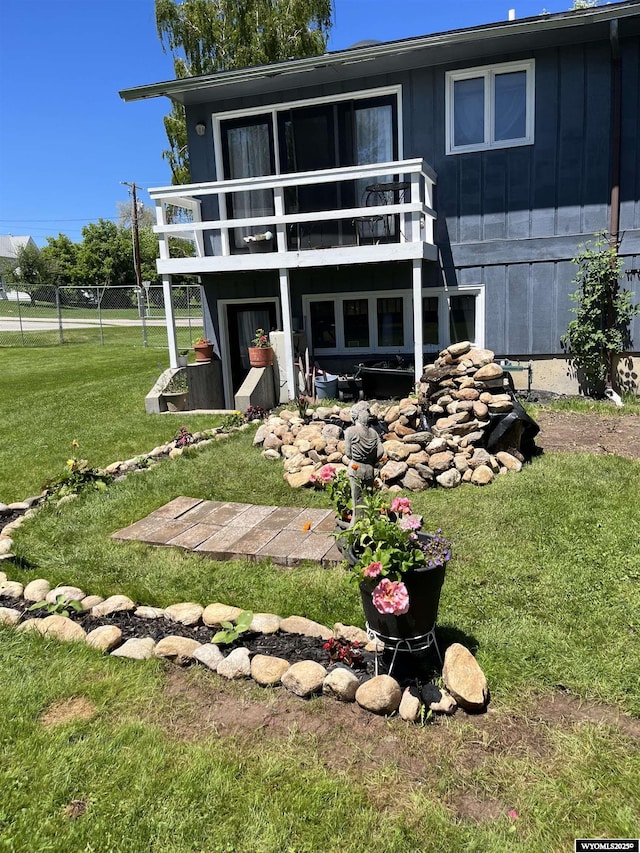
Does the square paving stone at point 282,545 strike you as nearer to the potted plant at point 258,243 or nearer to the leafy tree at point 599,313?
the leafy tree at point 599,313

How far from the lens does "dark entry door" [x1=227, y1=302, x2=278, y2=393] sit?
37.5 ft

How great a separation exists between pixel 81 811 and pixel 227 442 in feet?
18.3

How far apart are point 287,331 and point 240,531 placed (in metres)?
5.20

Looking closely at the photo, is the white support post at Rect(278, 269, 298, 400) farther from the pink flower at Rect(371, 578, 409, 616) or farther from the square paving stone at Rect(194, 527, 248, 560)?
the pink flower at Rect(371, 578, 409, 616)

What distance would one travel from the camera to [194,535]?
15.9 feet

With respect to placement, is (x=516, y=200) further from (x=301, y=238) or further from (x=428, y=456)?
(x=428, y=456)

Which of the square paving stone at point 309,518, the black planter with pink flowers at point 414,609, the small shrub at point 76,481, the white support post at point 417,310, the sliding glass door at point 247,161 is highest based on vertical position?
the sliding glass door at point 247,161

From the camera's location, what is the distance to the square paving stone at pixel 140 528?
194 inches

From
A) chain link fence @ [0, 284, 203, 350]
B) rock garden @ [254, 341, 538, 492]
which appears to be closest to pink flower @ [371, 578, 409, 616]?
rock garden @ [254, 341, 538, 492]

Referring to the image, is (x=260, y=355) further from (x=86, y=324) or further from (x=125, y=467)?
(x=86, y=324)

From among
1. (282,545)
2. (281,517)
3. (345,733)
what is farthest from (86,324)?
(345,733)

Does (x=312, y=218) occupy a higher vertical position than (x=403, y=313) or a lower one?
higher

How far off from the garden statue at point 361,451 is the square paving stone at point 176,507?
6.47ft

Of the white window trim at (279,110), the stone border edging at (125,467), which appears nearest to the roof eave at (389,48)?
the white window trim at (279,110)
